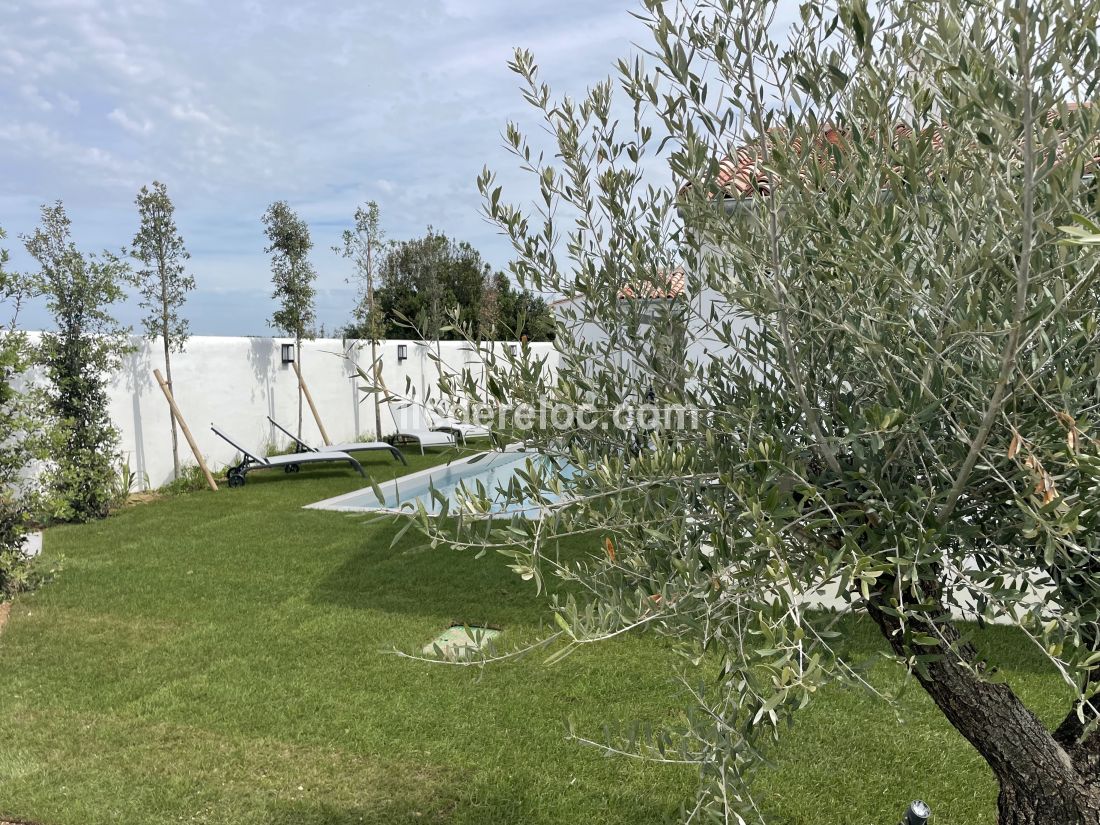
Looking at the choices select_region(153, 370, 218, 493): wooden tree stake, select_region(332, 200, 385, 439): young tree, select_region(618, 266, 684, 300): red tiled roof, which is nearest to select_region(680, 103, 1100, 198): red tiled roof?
select_region(618, 266, 684, 300): red tiled roof

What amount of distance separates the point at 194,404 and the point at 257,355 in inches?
81.9

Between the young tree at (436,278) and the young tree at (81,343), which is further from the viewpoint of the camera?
the young tree at (436,278)

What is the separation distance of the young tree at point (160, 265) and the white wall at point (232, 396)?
1.52ft

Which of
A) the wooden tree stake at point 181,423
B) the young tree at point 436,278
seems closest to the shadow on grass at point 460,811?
the wooden tree stake at point 181,423

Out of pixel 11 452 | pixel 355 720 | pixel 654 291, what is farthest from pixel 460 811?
pixel 11 452

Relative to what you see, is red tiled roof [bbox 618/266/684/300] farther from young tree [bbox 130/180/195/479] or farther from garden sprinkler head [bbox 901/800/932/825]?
young tree [bbox 130/180/195/479]

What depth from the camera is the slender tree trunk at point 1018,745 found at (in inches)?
93.4

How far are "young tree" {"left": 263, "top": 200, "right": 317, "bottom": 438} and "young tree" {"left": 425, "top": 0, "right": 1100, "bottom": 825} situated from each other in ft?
51.3

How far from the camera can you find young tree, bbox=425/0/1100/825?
59.9 inches

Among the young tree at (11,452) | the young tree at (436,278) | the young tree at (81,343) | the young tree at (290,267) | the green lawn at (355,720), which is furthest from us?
the young tree at (436,278)

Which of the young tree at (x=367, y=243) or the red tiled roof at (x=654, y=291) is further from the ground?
the young tree at (x=367, y=243)

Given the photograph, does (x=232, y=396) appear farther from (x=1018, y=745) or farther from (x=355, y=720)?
(x=1018, y=745)

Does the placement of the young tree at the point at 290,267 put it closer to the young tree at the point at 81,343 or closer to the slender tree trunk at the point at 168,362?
the slender tree trunk at the point at 168,362

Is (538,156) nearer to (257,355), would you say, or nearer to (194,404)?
(194,404)
